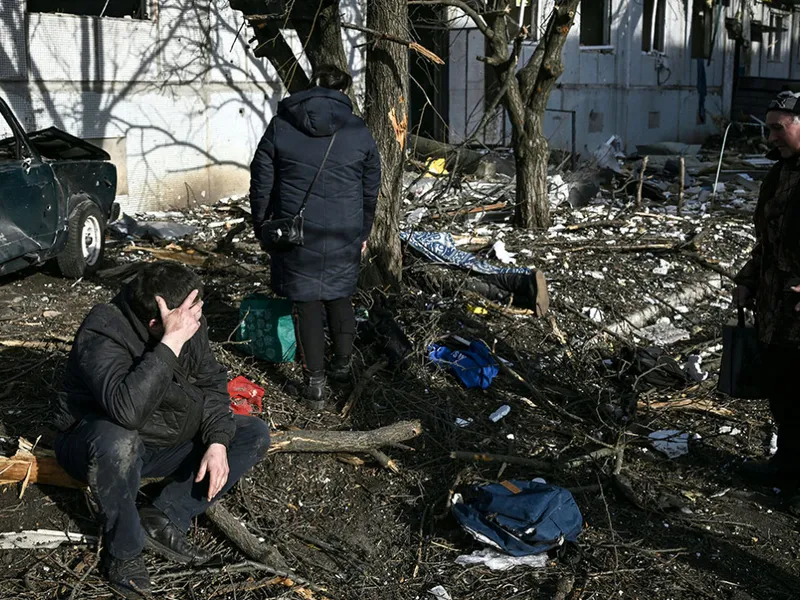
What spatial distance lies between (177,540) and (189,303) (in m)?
0.99

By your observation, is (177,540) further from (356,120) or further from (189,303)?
(356,120)

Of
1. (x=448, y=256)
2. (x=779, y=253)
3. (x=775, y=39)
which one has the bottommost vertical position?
(x=448, y=256)

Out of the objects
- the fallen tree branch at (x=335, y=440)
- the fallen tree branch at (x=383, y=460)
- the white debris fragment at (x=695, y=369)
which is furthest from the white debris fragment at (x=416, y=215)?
the fallen tree branch at (x=383, y=460)

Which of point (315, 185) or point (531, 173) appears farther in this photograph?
point (531, 173)

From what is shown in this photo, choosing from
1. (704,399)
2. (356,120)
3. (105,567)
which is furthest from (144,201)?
(105,567)

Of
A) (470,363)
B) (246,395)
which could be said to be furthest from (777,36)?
(246,395)

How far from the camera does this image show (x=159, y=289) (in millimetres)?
3441

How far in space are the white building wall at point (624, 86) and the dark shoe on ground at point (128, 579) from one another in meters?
12.3

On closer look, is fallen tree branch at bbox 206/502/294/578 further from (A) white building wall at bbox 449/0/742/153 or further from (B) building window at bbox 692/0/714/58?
(B) building window at bbox 692/0/714/58

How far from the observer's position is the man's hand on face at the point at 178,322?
3436 millimetres

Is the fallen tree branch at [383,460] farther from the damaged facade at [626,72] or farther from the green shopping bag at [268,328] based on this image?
the damaged facade at [626,72]

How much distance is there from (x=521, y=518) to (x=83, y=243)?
5520 mm

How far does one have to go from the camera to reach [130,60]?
1209 cm

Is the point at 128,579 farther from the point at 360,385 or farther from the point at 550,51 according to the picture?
the point at 550,51
